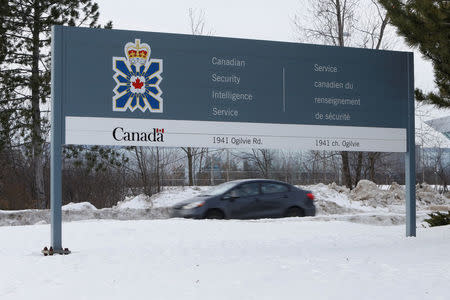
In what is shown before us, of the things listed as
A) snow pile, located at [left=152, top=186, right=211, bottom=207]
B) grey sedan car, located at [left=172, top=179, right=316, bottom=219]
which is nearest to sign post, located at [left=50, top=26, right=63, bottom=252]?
grey sedan car, located at [left=172, top=179, right=316, bottom=219]

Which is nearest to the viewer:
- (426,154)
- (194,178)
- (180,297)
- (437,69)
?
(180,297)

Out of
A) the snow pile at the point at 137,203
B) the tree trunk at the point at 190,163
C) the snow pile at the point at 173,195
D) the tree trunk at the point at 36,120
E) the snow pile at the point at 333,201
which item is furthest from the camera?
the tree trunk at the point at 190,163

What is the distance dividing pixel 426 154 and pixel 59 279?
1353 inches

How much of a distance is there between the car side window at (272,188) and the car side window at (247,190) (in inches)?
7.8

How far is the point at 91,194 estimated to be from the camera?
25188mm

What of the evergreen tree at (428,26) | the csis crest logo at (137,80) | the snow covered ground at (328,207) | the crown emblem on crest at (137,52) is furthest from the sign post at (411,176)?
the snow covered ground at (328,207)

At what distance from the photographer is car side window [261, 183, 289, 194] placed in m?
15.6

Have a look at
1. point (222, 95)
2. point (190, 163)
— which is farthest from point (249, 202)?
point (190, 163)

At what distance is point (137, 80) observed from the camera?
9117mm

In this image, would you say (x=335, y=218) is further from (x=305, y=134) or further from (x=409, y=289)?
(x=409, y=289)

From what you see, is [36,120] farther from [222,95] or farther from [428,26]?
[428,26]

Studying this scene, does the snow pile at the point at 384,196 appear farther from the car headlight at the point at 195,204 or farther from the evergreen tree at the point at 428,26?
the evergreen tree at the point at 428,26

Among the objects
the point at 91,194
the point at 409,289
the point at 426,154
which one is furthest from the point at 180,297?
the point at 426,154

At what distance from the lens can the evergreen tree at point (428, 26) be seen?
32.5 ft
